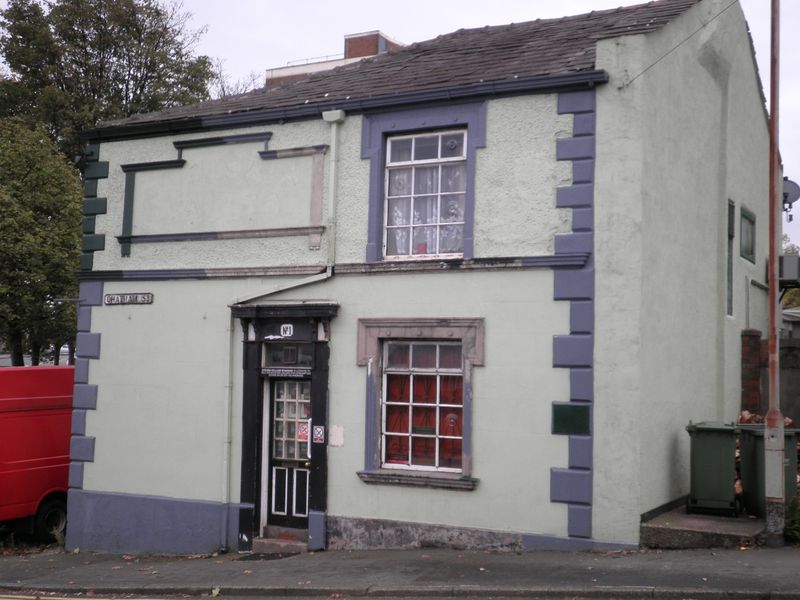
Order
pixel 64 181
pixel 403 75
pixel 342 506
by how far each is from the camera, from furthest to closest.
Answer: pixel 64 181 → pixel 403 75 → pixel 342 506

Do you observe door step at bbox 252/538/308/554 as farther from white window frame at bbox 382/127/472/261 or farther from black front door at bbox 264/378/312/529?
white window frame at bbox 382/127/472/261

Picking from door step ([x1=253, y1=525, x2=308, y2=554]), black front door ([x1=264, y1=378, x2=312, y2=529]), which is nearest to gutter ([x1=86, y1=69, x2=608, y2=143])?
black front door ([x1=264, y1=378, x2=312, y2=529])

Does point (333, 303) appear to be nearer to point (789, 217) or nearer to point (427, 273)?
point (427, 273)

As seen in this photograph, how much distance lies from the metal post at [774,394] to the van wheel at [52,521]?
10322 millimetres

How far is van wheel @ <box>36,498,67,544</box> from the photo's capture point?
15.1 m

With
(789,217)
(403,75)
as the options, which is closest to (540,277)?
(403,75)

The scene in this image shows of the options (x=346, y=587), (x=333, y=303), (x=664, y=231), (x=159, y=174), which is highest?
(x=159, y=174)

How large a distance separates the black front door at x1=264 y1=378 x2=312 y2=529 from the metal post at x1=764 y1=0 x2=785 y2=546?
554 cm

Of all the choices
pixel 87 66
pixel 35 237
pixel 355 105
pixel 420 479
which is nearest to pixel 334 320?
pixel 420 479

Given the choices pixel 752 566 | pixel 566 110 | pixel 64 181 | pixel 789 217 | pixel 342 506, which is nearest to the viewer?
→ pixel 752 566

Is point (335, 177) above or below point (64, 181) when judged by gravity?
below

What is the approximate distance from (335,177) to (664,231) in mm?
4143

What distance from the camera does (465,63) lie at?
1307cm

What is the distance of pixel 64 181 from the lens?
25.8m
